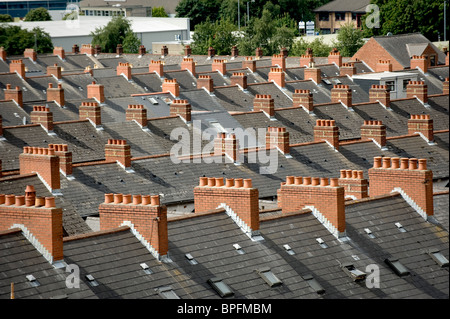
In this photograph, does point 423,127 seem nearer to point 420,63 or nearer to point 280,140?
point 280,140

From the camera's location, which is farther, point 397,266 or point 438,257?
point 438,257

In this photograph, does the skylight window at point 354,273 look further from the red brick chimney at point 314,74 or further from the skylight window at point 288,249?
the red brick chimney at point 314,74

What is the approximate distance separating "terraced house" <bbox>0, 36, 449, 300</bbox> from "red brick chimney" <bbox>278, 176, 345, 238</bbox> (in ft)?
0.16

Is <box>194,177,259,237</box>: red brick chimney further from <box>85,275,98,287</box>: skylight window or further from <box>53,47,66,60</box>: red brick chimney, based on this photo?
<box>53,47,66,60</box>: red brick chimney

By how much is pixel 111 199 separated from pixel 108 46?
11946 centimetres

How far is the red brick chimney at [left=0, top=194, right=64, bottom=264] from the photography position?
1475 inches

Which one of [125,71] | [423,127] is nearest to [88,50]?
[125,71]

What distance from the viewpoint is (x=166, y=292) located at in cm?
3766

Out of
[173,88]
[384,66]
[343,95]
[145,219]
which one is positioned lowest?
[145,219]

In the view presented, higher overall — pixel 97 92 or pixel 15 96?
pixel 97 92

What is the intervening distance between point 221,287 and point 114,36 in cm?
12385

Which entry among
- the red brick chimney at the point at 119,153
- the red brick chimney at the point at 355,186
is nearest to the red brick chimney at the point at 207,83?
the red brick chimney at the point at 119,153

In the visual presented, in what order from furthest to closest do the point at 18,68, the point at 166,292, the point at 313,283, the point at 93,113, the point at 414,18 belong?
the point at 414,18 < the point at 18,68 < the point at 93,113 < the point at 313,283 < the point at 166,292

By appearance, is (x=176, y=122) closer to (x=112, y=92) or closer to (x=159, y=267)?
(x=112, y=92)
